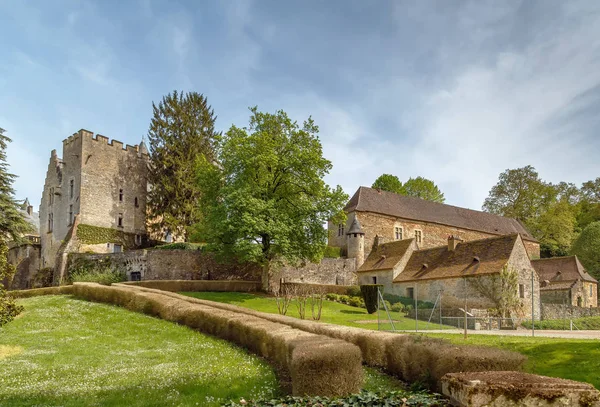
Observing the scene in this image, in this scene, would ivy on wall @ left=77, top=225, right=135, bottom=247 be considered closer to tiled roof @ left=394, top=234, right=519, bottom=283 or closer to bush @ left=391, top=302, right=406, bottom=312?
tiled roof @ left=394, top=234, right=519, bottom=283

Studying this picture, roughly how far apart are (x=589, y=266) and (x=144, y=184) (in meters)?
48.8

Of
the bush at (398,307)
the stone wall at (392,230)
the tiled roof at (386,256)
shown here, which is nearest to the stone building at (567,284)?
the stone wall at (392,230)

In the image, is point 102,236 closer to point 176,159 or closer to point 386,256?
point 176,159

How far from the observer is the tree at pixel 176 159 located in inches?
1656

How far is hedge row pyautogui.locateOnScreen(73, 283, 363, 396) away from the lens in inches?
295

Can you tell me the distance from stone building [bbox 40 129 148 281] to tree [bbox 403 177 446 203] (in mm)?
42173

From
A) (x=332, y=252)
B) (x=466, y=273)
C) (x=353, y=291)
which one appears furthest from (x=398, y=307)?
(x=332, y=252)

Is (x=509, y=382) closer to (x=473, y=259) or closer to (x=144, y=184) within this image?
(x=473, y=259)

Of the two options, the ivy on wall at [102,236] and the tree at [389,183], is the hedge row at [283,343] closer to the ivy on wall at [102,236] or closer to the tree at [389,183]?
the ivy on wall at [102,236]

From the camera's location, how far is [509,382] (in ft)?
17.9

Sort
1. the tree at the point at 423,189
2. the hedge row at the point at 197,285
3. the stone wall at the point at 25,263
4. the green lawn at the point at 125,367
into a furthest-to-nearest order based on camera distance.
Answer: the tree at the point at 423,189 < the stone wall at the point at 25,263 < the hedge row at the point at 197,285 < the green lawn at the point at 125,367

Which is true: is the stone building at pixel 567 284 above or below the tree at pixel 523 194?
below

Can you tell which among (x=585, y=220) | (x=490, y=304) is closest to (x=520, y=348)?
(x=490, y=304)

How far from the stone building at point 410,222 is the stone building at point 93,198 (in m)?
18.8
